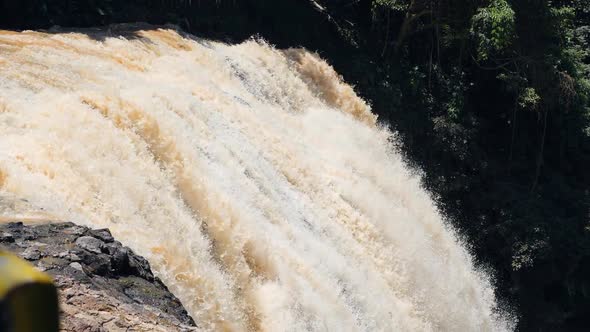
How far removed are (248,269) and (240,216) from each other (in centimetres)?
86

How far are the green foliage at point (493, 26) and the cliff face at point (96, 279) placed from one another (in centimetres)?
1307

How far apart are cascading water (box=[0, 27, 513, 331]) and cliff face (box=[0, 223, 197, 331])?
601 mm

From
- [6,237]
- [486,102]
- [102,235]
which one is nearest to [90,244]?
[102,235]

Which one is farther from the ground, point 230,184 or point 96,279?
point 96,279

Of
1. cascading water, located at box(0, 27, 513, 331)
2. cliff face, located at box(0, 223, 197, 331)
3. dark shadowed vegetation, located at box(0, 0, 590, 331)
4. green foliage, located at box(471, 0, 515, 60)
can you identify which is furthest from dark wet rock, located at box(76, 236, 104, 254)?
green foliage, located at box(471, 0, 515, 60)

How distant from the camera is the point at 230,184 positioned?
9461 mm

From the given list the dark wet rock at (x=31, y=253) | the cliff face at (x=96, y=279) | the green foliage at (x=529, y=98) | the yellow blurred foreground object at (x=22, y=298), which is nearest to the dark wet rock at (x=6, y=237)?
the cliff face at (x=96, y=279)

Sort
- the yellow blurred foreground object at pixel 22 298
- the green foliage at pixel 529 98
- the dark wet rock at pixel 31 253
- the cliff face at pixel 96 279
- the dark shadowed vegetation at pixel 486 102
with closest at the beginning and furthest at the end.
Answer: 1. the yellow blurred foreground object at pixel 22 298
2. the cliff face at pixel 96 279
3. the dark wet rock at pixel 31 253
4. the dark shadowed vegetation at pixel 486 102
5. the green foliage at pixel 529 98

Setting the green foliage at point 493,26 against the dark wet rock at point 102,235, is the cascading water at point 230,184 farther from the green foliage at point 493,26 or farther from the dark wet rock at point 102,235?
the green foliage at point 493,26

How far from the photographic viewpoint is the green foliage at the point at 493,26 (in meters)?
17.1

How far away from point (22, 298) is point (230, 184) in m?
8.44

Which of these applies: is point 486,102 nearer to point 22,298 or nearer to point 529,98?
point 529,98

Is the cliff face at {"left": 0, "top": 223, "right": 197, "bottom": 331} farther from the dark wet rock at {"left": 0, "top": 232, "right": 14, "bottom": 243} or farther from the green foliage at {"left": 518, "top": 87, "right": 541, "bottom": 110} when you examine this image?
the green foliage at {"left": 518, "top": 87, "right": 541, "bottom": 110}

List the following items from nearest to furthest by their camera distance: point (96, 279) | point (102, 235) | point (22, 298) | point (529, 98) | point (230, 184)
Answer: point (22, 298) → point (96, 279) → point (102, 235) → point (230, 184) → point (529, 98)
